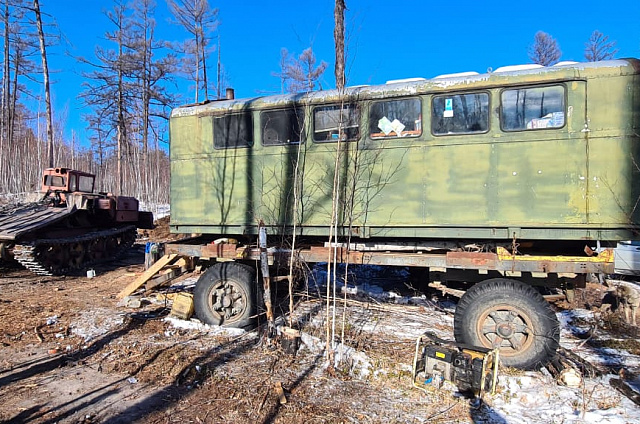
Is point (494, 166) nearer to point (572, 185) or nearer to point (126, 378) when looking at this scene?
point (572, 185)

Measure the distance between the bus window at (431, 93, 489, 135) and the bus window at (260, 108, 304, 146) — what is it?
1.82 meters

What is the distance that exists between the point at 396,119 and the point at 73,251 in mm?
10823

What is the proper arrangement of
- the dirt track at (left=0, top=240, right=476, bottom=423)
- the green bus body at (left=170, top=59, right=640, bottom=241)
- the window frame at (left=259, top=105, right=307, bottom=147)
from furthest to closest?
1. the window frame at (left=259, top=105, right=307, bottom=147)
2. the green bus body at (left=170, top=59, right=640, bottom=241)
3. the dirt track at (left=0, top=240, right=476, bottom=423)

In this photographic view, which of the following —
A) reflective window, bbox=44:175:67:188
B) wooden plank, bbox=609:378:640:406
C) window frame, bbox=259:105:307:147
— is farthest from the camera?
reflective window, bbox=44:175:67:188

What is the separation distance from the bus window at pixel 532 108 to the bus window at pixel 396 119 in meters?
1.01

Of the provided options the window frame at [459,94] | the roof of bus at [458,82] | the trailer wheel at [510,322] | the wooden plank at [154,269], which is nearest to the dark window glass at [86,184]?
the wooden plank at [154,269]

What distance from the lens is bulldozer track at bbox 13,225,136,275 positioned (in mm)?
10016

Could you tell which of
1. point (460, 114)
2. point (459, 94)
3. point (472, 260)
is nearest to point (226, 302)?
point (472, 260)

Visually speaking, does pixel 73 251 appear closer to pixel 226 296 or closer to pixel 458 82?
pixel 226 296

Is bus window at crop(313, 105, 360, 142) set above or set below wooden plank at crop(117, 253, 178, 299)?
above

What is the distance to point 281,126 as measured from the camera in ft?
18.7

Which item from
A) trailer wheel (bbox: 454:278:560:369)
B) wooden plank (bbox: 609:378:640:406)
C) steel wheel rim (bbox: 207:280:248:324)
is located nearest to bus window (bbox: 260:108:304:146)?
steel wheel rim (bbox: 207:280:248:324)

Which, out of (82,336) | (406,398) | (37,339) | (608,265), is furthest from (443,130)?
(37,339)

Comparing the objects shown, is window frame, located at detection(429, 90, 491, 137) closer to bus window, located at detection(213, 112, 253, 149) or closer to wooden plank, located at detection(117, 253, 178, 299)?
bus window, located at detection(213, 112, 253, 149)
